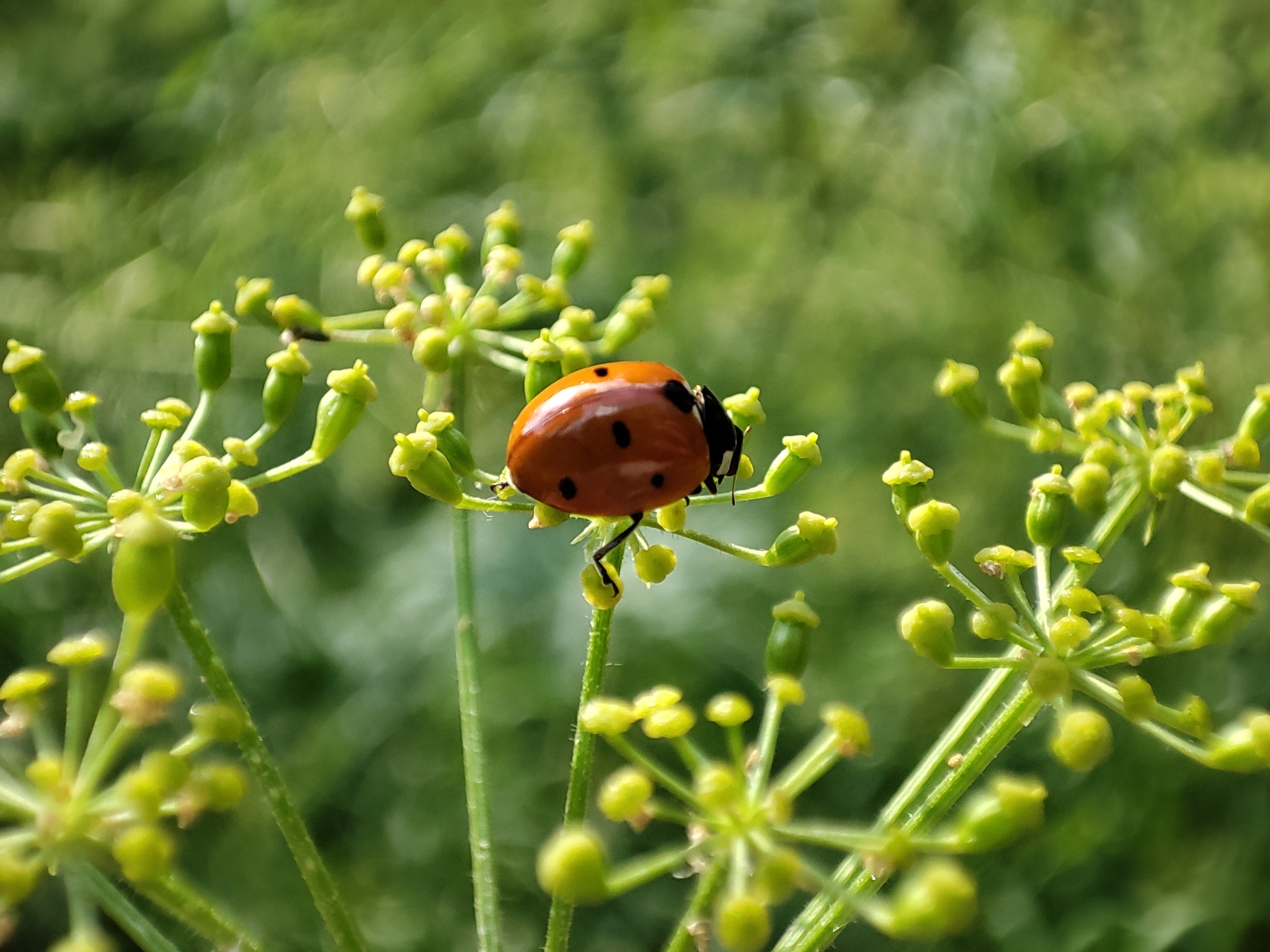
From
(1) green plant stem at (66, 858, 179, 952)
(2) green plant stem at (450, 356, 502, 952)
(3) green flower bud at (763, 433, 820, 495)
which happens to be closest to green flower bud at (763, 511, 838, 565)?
(3) green flower bud at (763, 433, 820, 495)

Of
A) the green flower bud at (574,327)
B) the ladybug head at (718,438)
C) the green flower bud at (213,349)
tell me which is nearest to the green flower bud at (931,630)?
the ladybug head at (718,438)

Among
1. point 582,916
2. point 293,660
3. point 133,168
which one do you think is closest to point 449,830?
point 582,916

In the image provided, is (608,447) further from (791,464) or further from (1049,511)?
(1049,511)

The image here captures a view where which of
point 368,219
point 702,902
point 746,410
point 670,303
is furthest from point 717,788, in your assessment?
point 670,303

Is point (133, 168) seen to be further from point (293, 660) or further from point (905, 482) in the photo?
point (905, 482)

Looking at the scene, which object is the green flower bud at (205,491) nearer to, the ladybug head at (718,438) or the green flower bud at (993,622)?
the ladybug head at (718,438)

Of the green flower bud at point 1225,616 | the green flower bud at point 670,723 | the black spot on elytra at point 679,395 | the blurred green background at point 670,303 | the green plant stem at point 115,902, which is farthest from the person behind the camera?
the blurred green background at point 670,303

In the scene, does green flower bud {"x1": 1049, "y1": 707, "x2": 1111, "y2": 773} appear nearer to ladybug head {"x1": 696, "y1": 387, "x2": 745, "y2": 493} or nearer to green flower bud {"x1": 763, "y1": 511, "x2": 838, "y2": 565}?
green flower bud {"x1": 763, "y1": 511, "x2": 838, "y2": 565}

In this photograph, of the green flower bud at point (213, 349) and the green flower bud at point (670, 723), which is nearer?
the green flower bud at point (670, 723)
